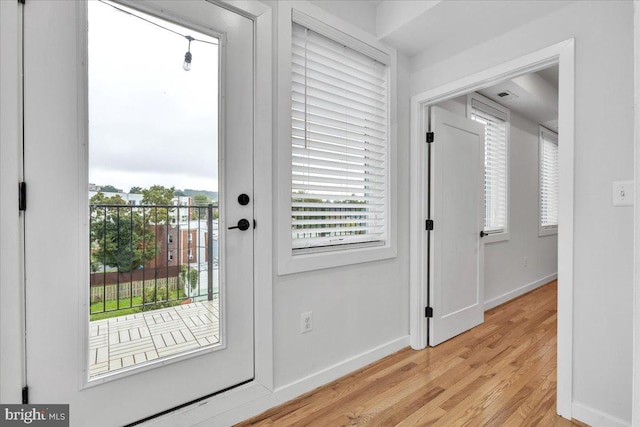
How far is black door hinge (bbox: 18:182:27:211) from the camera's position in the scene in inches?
44.4

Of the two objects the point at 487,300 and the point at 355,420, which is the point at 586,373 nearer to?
the point at 355,420

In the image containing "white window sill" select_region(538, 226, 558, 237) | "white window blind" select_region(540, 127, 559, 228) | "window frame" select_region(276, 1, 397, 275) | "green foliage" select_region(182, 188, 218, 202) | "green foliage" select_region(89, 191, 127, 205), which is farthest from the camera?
"white window blind" select_region(540, 127, 559, 228)

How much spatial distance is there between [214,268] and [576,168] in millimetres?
2019

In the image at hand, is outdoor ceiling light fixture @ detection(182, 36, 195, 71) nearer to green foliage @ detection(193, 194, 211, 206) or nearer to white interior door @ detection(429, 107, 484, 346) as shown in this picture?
green foliage @ detection(193, 194, 211, 206)

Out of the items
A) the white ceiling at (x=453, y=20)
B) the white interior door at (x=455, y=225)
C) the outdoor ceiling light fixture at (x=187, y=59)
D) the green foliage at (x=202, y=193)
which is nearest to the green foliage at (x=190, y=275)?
the green foliage at (x=202, y=193)

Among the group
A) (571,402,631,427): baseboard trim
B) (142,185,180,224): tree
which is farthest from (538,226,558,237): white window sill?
(142,185,180,224): tree

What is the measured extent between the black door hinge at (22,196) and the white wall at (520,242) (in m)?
3.67

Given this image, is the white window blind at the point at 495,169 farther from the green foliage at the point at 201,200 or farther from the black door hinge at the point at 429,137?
the green foliage at the point at 201,200

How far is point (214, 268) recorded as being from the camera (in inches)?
61.9

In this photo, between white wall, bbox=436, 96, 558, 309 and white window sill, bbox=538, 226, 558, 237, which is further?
white window sill, bbox=538, 226, 558, 237

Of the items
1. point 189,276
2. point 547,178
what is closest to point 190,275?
point 189,276

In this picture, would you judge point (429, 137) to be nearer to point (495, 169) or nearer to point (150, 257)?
point (495, 169)

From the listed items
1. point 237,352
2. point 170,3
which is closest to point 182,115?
point 170,3

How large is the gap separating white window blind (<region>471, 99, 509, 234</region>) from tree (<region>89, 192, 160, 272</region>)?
331cm
